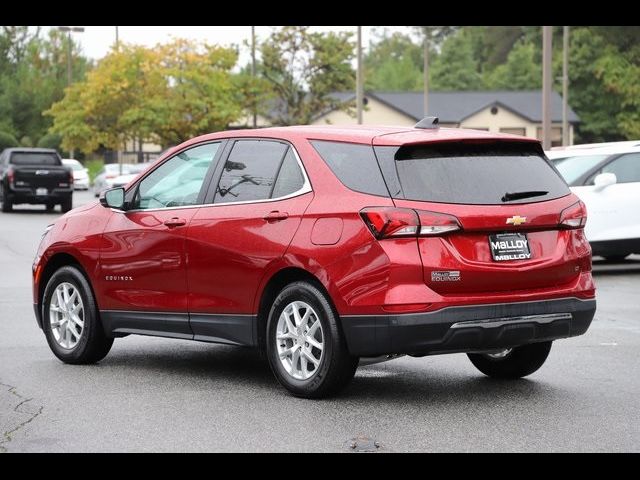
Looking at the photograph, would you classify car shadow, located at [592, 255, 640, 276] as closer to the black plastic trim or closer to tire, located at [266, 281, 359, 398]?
the black plastic trim

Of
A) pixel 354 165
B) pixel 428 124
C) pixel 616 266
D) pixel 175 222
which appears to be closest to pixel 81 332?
pixel 175 222

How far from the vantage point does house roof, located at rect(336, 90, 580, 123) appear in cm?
9938

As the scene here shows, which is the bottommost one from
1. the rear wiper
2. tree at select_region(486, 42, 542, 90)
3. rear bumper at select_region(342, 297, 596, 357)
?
rear bumper at select_region(342, 297, 596, 357)

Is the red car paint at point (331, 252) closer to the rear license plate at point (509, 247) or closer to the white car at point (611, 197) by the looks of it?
the rear license plate at point (509, 247)

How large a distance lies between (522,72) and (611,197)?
99959mm

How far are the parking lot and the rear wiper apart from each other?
124 centimetres

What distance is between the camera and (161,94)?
64625mm

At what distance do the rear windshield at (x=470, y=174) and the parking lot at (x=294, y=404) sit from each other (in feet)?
4.12

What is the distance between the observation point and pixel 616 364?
977cm

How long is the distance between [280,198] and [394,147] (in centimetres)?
88

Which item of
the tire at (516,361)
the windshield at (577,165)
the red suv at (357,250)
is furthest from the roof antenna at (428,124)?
the windshield at (577,165)

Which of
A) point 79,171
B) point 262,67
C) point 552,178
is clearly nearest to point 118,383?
point 552,178

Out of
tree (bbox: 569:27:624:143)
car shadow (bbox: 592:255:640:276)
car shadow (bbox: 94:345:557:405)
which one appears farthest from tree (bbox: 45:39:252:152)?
car shadow (bbox: 94:345:557:405)

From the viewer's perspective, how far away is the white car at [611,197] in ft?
56.9
